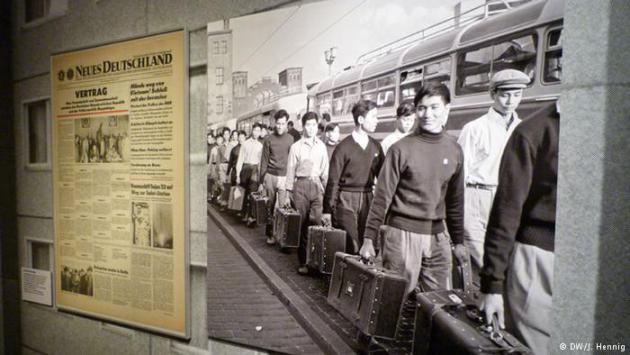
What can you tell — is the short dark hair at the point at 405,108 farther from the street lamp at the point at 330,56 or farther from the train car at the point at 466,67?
the street lamp at the point at 330,56

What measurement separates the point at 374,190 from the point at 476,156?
513 mm

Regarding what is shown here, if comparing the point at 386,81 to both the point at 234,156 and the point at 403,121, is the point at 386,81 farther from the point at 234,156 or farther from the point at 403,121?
the point at 234,156

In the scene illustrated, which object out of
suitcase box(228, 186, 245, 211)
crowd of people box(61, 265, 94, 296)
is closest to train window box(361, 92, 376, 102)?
suitcase box(228, 186, 245, 211)

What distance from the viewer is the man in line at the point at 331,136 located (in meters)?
2.19

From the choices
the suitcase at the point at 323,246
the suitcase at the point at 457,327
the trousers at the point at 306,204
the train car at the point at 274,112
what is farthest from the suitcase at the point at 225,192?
the suitcase at the point at 457,327

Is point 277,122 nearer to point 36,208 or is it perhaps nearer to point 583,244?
point 583,244

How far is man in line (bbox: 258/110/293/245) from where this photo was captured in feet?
7.79

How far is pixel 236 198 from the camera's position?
2.57 metres

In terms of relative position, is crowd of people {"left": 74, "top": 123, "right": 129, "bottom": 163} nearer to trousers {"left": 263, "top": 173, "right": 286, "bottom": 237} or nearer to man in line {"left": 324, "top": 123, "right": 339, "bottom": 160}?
trousers {"left": 263, "top": 173, "right": 286, "bottom": 237}

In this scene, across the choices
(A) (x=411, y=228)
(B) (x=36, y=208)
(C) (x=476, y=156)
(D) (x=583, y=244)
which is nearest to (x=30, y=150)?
(B) (x=36, y=208)

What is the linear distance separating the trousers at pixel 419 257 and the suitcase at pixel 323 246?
11.1 inches

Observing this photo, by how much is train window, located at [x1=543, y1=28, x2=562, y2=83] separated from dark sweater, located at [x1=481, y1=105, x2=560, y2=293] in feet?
0.38

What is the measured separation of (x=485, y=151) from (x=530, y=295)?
60cm

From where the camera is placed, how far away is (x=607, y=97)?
1503 millimetres
